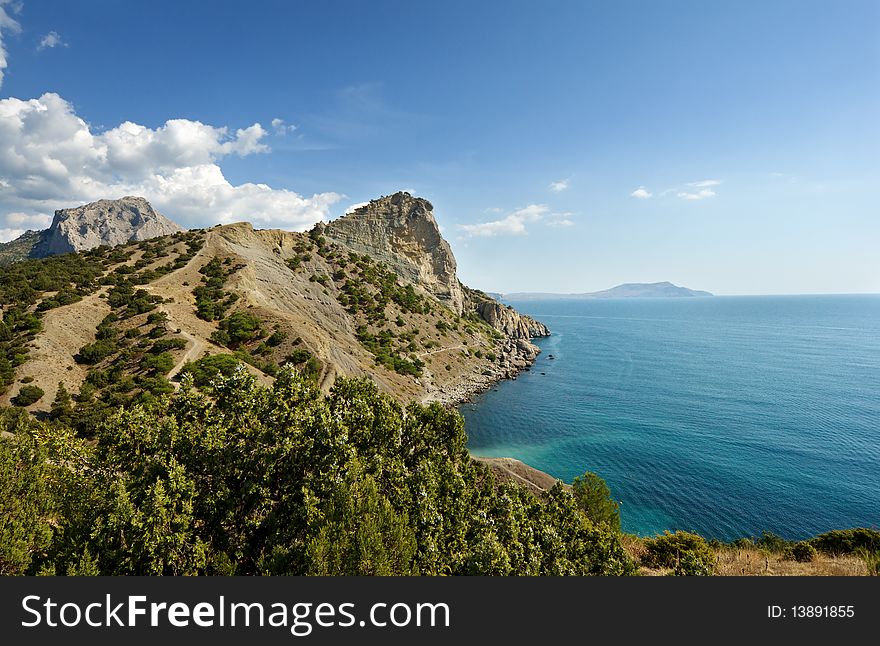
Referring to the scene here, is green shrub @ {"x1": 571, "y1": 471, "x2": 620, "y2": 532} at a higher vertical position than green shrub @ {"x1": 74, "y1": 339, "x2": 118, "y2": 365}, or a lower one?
lower

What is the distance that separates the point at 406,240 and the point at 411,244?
2.61m

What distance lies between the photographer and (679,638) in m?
9.45

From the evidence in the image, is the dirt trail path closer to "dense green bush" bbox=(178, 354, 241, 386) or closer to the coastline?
the coastline

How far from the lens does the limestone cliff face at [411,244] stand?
148 metres

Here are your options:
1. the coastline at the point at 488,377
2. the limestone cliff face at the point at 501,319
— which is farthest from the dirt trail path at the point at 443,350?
the limestone cliff face at the point at 501,319

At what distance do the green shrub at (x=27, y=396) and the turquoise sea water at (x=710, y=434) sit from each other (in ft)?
175

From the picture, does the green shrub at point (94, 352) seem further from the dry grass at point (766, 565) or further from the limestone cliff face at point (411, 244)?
the limestone cliff face at point (411, 244)

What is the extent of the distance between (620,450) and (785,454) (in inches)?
911

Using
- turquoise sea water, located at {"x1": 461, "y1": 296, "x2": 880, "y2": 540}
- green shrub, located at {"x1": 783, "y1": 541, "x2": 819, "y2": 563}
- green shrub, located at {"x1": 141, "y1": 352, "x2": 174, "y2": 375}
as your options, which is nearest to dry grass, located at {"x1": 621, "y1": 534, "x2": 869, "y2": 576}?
green shrub, located at {"x1": 783, "y1": 541, "x2": 819, "y2": 563}

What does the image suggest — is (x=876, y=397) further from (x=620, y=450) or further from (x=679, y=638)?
(x=679, y=638)

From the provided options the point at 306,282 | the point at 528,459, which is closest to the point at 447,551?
the point at 528,459

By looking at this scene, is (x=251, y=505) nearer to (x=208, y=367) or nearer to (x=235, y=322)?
(x=208, y=367)

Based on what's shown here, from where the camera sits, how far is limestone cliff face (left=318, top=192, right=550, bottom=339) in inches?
5842

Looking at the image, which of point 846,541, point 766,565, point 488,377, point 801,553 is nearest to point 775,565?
point 766,565
